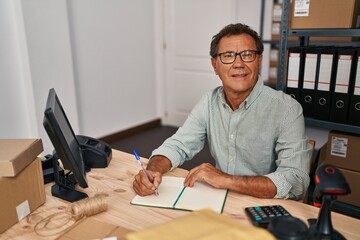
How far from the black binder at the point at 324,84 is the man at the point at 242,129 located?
600 mm

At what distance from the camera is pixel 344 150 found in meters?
1.95

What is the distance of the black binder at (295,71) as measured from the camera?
189cm

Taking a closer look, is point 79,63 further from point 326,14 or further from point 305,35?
point 326,14

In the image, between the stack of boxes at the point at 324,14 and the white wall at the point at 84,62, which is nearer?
the stack of boxes at the point at 324,14

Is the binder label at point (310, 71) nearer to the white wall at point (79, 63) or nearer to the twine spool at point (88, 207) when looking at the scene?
the twine spool at point (88, 207)

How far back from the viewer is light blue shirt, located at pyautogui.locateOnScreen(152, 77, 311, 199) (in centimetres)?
123

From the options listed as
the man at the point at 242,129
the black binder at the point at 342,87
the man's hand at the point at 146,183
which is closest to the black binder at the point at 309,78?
the black binder at the point at 342,87

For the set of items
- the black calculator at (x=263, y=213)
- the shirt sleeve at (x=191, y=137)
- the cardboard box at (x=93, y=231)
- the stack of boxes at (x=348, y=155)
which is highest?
the shirt sleeve at (x=191, y=137)

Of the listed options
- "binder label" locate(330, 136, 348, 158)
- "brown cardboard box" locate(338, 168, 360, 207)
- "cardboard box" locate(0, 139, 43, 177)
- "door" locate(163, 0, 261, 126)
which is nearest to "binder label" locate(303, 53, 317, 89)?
"binder label" locate(330, 136, 348, 158)

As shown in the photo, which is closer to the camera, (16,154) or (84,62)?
(16,154)

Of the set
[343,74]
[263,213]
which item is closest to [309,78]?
[343,74]

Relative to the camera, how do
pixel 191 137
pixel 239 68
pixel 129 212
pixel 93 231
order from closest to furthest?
pixel 93 231 → pixel 129 212 → pixel 239 68 → pixel 191 137

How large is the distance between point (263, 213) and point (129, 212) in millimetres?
416

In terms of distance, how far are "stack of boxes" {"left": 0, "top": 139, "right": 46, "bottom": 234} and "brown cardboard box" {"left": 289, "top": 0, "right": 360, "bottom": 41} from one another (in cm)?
156
